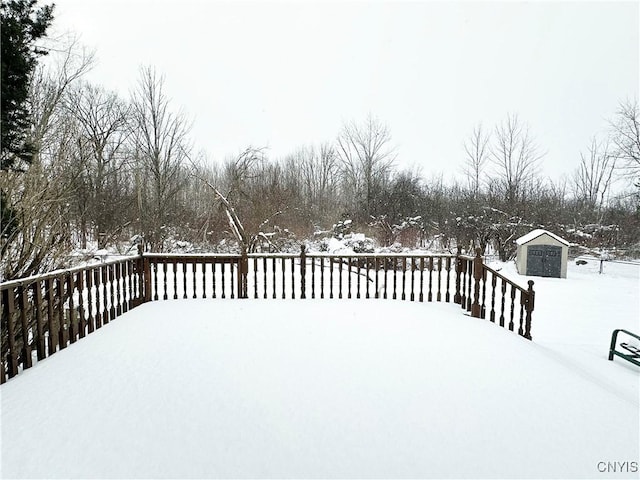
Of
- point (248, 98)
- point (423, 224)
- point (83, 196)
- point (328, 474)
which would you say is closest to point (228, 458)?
point (328, 474)

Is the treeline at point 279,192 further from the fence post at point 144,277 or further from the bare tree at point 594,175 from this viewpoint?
the fence post at point 144,277

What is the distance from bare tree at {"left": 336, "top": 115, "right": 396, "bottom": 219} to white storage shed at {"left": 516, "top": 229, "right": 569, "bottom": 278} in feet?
27.1

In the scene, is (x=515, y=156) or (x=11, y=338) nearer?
(x=11, y=338)

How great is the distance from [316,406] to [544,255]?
1084 cm

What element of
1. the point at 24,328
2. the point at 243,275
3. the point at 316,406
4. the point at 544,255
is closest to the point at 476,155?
the point at 544,255

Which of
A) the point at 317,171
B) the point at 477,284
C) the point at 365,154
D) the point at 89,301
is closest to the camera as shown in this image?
the point at 89,301

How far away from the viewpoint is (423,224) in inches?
640

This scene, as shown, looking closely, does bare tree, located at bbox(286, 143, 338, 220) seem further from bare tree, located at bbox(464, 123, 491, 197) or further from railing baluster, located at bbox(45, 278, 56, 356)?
railing baluster, located at bbox(45, 278, 56, 356)

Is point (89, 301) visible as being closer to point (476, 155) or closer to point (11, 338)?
point (11, 338)

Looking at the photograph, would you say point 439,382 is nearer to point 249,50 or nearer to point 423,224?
point 423,224

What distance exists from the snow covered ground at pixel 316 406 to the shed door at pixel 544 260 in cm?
750

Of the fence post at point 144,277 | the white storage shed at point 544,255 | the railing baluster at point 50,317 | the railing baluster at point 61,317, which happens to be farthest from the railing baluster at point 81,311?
the white storage shed at point 544,255

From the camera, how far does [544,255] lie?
10289 mm

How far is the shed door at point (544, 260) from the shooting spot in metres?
10.2
